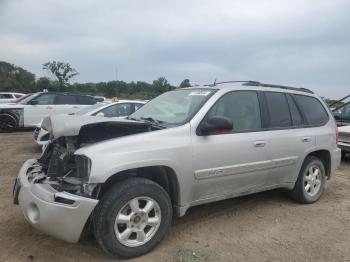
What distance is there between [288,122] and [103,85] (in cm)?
5445

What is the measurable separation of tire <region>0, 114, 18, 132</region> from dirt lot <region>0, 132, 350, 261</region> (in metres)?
9.78

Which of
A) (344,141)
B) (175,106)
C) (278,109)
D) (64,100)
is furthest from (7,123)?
A: (278,109)

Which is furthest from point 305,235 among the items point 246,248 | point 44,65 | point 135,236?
point 44,65

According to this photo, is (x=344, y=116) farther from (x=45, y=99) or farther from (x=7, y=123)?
(x=7, y=123)

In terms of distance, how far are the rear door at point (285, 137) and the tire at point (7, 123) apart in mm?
12336

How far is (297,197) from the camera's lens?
18.9ft

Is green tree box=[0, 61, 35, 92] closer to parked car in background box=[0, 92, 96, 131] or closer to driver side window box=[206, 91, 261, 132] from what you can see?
parked car in background box=[0, 92, 96, 131]

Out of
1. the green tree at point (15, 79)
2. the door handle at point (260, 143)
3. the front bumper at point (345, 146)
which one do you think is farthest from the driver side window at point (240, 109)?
the green tree at point (15, 79)

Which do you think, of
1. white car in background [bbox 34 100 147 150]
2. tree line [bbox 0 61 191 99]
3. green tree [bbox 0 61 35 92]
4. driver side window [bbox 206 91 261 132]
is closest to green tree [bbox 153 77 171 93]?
white car in background [bbox 34 100 147 150]

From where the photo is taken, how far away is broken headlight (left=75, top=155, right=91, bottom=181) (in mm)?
3592

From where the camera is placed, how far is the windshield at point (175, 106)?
4564 mm

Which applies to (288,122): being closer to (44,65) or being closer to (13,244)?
(13,244)

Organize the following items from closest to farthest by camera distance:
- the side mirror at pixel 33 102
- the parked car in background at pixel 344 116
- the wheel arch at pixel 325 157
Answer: the wheel arch at pixel 325 157 < the parked car in background at pixel 344 116 < the side mirror at pixel 33 102

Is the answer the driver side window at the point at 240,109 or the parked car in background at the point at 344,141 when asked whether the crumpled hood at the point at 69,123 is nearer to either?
the driver side window at the point at 240,109
